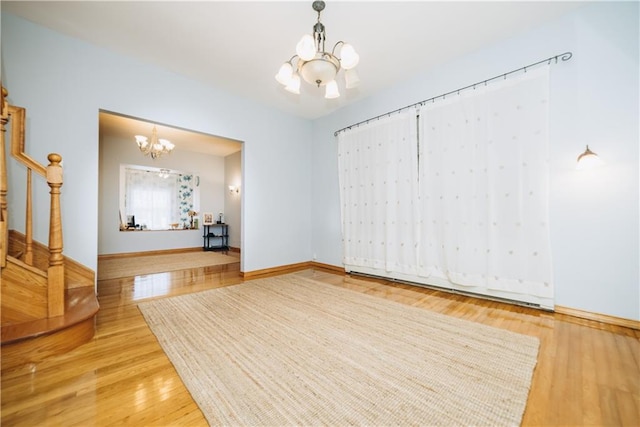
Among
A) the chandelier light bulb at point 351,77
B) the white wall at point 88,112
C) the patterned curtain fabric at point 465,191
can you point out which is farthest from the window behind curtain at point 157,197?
the chandelier light bulb at point 351,77

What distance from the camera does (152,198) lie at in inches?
271

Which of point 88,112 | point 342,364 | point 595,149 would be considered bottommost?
point 342,364

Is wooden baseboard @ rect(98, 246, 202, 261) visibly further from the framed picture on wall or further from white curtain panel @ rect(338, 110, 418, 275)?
white curtain panel @ rect(338, 110, 418, 275)

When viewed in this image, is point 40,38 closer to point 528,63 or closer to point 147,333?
point 147,333

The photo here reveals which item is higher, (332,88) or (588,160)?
(332,88)

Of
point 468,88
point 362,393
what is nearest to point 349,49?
point 468,88

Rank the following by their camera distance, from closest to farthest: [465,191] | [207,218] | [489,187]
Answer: [489,187]
[465,191]
[207,218]

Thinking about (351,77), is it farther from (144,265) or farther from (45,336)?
(144,265)

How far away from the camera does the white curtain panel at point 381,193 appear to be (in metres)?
3.28

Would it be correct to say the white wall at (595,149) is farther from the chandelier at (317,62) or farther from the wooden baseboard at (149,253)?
the wooden baseboard at (149,253)

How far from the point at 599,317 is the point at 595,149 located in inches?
57.1

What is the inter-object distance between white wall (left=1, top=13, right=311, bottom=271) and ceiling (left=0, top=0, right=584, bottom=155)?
0.19 metres

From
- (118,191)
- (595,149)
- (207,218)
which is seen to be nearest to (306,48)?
(595,149)

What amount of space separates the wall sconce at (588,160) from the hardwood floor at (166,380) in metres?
1.34
